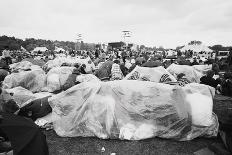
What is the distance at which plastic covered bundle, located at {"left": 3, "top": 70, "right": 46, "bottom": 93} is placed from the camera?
8.95 meters

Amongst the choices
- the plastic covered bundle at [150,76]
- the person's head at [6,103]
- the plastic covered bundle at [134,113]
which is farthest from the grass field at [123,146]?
the plastic covered bundle at [150,76]

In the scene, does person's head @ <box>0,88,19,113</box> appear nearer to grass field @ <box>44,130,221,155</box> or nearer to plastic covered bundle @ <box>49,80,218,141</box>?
plastic covered bundle @ <box>49,80,218,141</box>

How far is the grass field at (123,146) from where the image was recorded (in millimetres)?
4508

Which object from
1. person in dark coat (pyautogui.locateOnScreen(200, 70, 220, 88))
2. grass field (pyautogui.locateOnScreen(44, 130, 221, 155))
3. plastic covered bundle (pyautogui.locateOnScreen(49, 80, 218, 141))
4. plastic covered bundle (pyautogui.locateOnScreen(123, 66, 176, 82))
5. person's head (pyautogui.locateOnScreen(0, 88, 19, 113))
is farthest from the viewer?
person in dark coat (pyautogui.locateOnScreen(200, 70, 220, 88))

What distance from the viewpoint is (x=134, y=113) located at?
5191 mm

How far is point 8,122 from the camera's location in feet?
9.79

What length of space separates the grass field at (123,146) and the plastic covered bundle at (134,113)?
0.13 metres

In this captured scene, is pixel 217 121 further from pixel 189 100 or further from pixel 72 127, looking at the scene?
pixel 72 127

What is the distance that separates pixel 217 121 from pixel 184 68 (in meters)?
5.33

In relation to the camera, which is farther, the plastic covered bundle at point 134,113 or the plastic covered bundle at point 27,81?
the plastic covered bundle at point 27,81

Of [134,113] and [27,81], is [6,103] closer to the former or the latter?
[134,113]

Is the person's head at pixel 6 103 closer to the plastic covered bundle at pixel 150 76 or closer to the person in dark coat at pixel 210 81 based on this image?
the plastic covered bundle at pixel 150 76

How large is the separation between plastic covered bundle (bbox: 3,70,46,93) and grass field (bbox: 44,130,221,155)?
14.6 feet

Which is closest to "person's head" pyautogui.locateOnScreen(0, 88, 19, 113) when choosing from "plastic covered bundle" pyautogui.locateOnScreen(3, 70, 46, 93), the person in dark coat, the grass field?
the grass field
